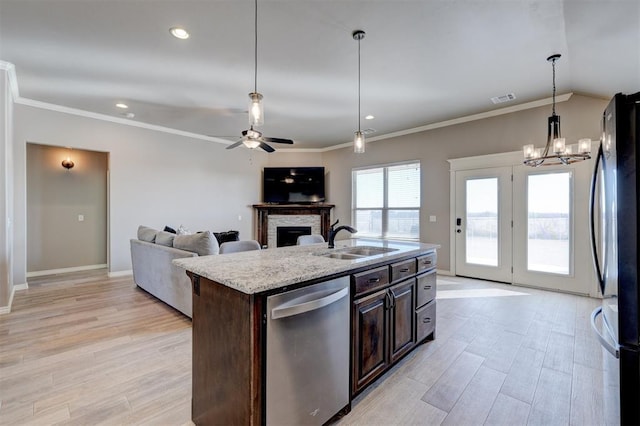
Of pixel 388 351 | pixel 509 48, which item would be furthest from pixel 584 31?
pixel 388 351

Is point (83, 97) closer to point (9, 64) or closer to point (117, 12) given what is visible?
point (9, 64)

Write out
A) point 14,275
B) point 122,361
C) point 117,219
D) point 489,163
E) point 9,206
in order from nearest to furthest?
point 122,361 < point 9,206 < point 14,275 < point 489,163 < point 117,219

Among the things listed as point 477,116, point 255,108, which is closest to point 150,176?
point 255,108

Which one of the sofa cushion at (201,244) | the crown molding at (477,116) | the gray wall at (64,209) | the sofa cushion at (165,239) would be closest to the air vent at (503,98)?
the crown molding at (477,116)

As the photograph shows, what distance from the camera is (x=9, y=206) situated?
376 cm

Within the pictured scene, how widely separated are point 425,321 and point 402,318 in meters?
0.46

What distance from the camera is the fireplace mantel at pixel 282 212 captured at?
7.32 meters

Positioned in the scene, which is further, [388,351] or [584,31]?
[584,31]

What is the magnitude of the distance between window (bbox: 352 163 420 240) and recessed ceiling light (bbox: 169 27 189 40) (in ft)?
15.0

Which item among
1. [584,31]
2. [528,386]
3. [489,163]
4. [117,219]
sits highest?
[584,31]

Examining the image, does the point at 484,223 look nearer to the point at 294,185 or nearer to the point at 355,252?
the point at 355,252

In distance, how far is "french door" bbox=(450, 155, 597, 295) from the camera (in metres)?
4.14

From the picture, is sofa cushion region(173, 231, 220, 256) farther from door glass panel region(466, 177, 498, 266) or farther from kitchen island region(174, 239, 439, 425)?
door glass panel region(466, 177, 498, 266)

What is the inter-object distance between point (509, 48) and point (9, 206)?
626 cm
